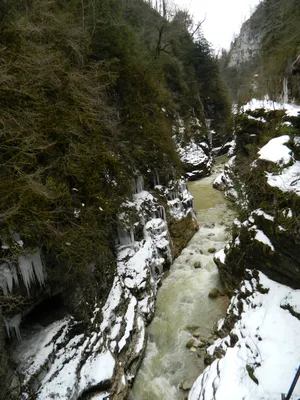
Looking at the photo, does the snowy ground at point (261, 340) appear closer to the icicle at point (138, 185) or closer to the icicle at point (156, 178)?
the icicle at point (138, 185)

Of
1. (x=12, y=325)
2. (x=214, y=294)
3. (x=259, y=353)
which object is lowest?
(x=214, y=294)

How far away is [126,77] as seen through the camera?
9.71 meters

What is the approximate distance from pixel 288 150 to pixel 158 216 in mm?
4947

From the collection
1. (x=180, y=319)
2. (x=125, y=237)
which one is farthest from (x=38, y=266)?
(x=180, y=319)

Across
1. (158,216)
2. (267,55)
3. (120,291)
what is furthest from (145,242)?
(267,55)

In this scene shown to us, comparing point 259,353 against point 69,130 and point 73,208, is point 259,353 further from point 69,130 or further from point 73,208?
point 69,130

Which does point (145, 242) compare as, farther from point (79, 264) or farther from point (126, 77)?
point (126, 77)

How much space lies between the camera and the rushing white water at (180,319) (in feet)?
17.4

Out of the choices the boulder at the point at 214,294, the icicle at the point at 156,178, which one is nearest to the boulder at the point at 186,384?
the boulder at the point at 214,294

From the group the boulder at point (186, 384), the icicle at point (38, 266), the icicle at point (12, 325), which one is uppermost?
the icicle at point (38, 266)

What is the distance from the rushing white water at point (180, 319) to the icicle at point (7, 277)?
3500 mm

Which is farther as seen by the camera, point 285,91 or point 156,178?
point 285,91

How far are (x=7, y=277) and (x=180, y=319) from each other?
477 cm

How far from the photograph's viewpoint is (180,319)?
679 cm
